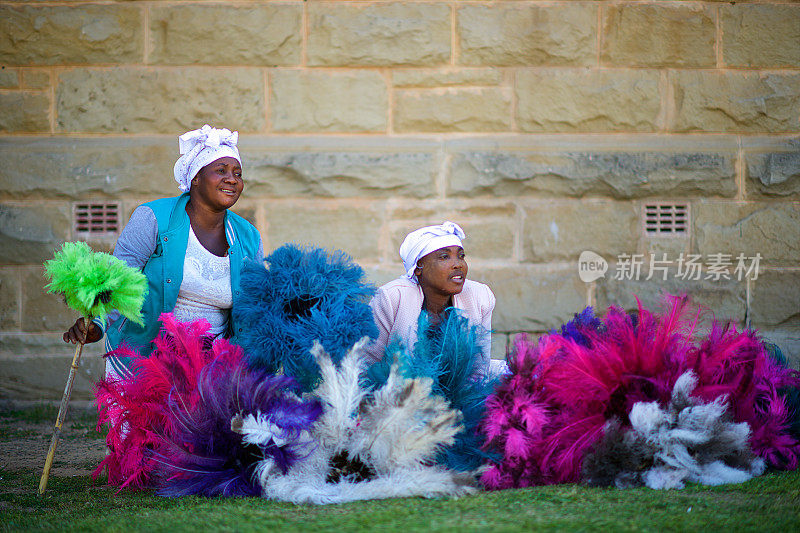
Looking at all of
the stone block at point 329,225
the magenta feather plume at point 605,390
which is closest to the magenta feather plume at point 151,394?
the magenta feather plume at point 605,390

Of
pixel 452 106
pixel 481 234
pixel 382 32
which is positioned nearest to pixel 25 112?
pixel 382 32

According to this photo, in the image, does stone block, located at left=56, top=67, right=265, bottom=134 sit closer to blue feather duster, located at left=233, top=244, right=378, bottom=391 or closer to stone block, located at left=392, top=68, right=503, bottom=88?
stone block, located at left=392, top=68, right=503, bottom=88

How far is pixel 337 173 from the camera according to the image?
5230 mm

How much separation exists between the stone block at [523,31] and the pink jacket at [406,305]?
190 centimetres

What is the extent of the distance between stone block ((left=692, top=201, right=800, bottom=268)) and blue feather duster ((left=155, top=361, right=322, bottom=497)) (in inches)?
134

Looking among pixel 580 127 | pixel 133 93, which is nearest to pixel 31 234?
pixel 133 93

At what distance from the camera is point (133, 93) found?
205 inches

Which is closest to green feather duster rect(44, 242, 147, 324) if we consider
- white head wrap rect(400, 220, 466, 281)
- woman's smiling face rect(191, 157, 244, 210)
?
woman's smiling face rect(191, 157, 244, 210)

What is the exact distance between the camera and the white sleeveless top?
3707mm

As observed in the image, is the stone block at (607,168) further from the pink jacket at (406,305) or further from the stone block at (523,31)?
the pink jacket at (406,305)

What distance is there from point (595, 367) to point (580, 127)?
2.65 m

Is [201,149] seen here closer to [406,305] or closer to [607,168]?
[406,305]

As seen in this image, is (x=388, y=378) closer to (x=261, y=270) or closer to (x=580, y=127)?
(x=261, y=270)

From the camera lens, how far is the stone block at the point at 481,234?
17.4 feet
